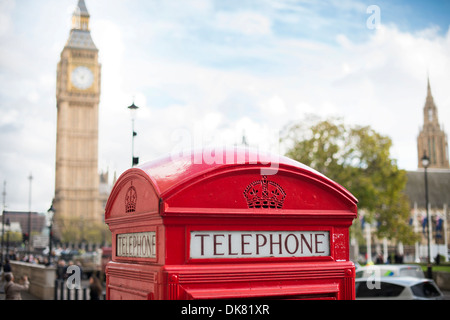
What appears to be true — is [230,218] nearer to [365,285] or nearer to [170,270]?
[170,270]

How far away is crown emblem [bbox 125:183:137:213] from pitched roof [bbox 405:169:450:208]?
7862cm

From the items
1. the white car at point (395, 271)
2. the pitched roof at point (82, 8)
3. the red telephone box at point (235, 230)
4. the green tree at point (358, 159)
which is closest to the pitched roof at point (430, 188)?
the green tree at point (358, 159)

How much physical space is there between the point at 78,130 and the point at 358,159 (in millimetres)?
74343

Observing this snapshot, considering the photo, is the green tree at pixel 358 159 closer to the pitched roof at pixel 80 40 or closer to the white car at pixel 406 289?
the white car at pixel 406 289

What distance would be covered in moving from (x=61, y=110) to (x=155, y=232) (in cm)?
10140

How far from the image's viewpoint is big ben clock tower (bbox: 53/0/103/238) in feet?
325

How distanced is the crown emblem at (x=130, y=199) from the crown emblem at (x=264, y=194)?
0.61 m

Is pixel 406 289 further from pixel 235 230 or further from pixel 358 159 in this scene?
pixel 358 159

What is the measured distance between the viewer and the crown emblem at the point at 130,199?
114 inches
